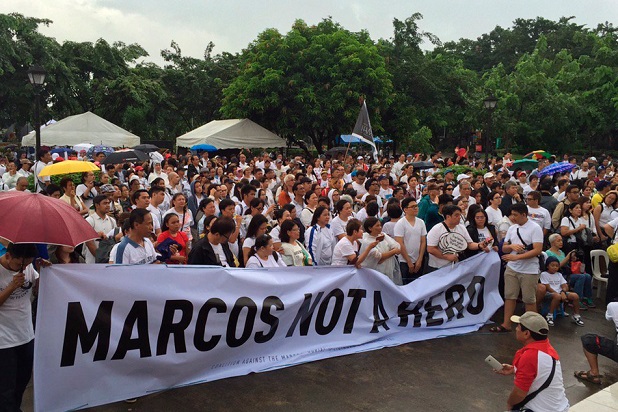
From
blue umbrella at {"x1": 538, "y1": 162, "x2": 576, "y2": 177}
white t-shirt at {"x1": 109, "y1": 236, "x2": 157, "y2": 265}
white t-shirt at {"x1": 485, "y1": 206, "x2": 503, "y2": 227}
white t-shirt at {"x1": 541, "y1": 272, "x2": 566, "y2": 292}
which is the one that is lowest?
white t-shirt at {"x1": 541, "y1": 272, "x2": 566, "y2": 292}

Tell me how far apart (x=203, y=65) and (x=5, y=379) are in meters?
37.0

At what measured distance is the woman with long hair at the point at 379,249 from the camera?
7242mm

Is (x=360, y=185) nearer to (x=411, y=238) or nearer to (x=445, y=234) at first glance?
(x=411, y=238)

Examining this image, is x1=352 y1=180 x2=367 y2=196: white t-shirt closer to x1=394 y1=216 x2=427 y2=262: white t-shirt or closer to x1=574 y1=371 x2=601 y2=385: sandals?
x1=394 y1=216 x2=427 y2=262: white t-shirt

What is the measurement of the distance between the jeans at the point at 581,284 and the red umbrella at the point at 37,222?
7755 millimetres

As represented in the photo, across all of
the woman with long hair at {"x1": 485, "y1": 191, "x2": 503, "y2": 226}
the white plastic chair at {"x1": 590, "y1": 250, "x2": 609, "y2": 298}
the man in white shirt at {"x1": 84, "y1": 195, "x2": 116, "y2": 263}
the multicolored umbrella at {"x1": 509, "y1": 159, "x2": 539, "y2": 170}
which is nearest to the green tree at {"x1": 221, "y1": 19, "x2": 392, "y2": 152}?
the multicolored umbrella at {"x1": 509, "y1": 159, "x2": 539, "y2": 170}

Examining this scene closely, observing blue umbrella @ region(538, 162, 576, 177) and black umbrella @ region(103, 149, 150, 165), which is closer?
blue umbrella @ region(538, 162, 576, 177)

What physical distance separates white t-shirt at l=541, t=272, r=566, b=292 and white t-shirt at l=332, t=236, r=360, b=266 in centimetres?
325

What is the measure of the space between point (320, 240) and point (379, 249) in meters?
0.82

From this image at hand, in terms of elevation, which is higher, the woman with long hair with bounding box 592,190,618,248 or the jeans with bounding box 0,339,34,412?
the woman with long hair with bounding box 592,190,618,248

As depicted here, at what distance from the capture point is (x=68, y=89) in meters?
33.0

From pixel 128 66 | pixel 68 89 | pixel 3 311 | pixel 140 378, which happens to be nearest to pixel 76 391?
pixel 140 378

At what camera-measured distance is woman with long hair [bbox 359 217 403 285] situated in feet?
23.8

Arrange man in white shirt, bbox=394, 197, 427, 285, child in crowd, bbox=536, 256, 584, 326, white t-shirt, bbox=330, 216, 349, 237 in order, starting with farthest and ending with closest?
child in crowd, bbox=536, 256, 584, 326, white t-shirt, bbox=330, 216, 349, 237, man in white shirt, bbox=394, 197, 427, 285
